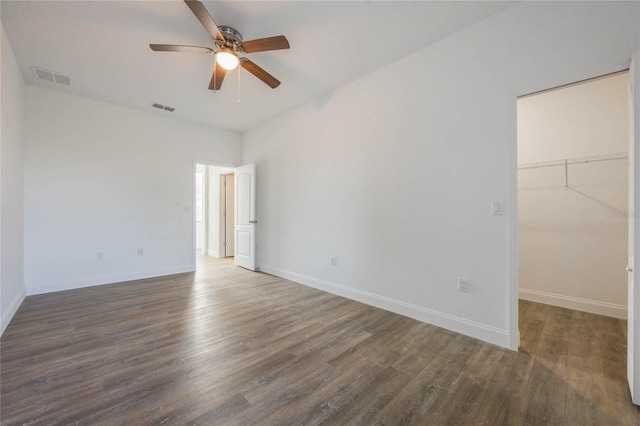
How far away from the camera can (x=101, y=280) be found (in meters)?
4.07

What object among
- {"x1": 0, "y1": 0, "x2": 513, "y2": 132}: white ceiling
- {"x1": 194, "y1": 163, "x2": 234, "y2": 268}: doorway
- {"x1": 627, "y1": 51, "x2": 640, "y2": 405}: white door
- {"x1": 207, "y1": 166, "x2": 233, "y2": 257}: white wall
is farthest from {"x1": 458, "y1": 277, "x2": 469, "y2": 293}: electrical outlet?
{"x1": 207, "y1": 166, "x2": 233, "y2": 257}: white wall

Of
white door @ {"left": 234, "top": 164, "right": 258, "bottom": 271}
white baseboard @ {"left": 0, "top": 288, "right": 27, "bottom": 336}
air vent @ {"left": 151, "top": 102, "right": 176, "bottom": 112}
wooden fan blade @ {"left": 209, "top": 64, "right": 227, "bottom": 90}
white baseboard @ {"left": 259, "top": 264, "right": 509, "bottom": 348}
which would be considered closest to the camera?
white baseboard @ {"left": 259, "top": 264, "right": 509, "bottom": 348}

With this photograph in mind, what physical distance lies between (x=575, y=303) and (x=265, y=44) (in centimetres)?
446

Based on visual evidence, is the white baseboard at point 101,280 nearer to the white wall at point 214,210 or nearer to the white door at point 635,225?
the white wall at point 214,210

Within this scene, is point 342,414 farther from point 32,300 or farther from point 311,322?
point 32,300

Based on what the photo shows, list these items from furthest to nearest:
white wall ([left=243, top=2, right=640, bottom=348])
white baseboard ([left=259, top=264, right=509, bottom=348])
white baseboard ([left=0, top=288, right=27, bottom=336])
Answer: white baseboard ([left=0, top=288, right=27, bottom=336]) → white baseboard ([left=259, top=264, right=509, bottom=348]) → white wall ([left=243, top=2, right=640, bottom=348])

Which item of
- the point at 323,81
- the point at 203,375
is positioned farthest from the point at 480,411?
the point at 323,81

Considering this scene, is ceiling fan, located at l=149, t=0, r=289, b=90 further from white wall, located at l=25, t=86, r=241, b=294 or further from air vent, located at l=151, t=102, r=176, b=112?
white wall, located at l=25, t=86, r=241, b=294

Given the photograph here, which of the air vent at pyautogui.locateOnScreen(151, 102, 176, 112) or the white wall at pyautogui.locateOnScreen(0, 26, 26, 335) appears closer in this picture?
the white wall at pyautogui.locateOnScreen(0, 26, 26, 335)

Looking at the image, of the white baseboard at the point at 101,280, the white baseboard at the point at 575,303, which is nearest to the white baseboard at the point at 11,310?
the white baseboard at the point at 101,280

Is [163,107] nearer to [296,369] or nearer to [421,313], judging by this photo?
[296,369]

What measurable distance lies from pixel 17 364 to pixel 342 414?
2484 millimetres

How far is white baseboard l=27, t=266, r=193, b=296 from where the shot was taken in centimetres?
362

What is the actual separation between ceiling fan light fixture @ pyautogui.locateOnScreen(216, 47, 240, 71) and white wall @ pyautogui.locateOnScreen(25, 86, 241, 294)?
2.94 metres
